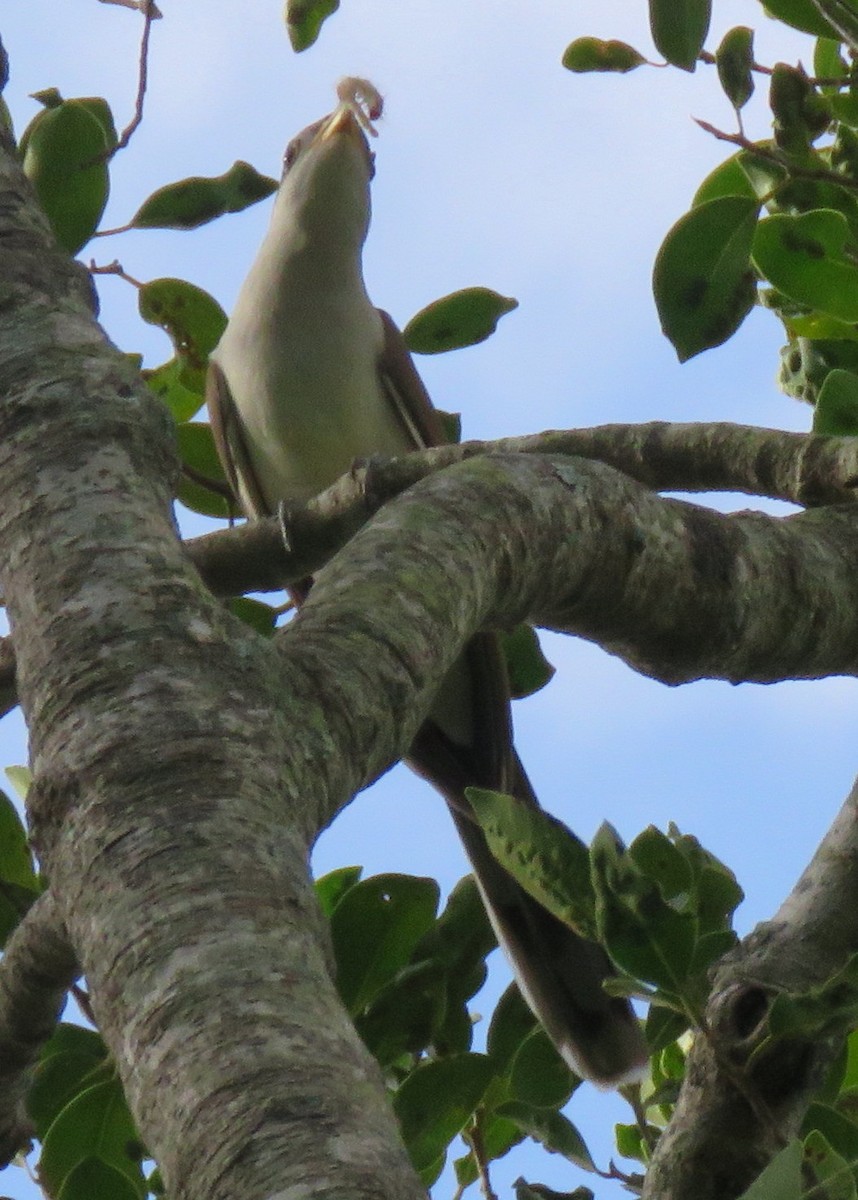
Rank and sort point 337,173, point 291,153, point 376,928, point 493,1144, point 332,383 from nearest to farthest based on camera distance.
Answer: point 376,928 → point 493,1144 → point 332,383 → point 337,173 → point 291,153

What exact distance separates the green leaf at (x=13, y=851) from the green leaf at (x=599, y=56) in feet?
4.91

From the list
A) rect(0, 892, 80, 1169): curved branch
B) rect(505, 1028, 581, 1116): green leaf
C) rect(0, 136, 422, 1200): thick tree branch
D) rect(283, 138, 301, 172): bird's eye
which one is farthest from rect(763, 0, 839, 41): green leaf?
rect(283, 138, 301, 172): bird's eye

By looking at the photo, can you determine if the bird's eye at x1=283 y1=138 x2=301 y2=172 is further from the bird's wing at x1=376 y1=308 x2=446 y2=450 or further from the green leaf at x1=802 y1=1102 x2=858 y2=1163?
the green leaf at x1=802 y1=1102 x2=858 y2=1163

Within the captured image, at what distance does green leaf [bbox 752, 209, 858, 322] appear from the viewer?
2223 millimetres

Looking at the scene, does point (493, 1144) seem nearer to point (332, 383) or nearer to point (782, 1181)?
point (782, 1181)

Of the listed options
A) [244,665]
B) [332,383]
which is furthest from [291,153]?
[244,665]

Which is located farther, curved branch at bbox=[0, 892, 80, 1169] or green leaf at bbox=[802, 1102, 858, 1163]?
green leaf at bbox=[802, 1102, 858, 1163]

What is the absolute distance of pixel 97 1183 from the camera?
6.00 ft

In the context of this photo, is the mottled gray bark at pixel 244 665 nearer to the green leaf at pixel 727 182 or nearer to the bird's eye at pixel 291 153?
the green leaf at pixel 727 182

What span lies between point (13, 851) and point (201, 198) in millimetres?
1117

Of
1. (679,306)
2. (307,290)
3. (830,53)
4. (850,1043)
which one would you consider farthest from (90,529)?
(307,290)

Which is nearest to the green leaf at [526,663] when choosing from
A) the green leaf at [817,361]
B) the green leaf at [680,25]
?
the green leaf at [817,361]

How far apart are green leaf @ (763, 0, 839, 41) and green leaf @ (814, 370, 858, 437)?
0.58 metres

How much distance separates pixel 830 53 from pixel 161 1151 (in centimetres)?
238
